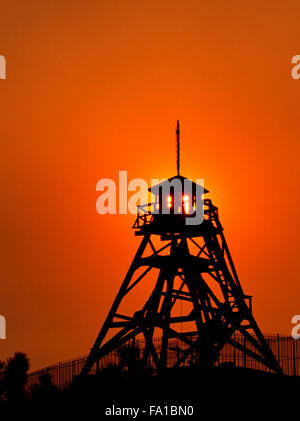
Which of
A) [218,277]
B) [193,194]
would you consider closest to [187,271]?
[218,277]

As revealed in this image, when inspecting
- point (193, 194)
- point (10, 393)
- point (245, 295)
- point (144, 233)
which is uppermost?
point (193, 194)

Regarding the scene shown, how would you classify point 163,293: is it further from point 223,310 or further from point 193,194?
point 193,194

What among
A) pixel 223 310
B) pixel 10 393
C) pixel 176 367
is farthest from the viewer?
pixel 10 393

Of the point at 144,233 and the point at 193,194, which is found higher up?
the point at 193,194

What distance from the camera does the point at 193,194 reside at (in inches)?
1426

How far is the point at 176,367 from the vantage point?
3353cm

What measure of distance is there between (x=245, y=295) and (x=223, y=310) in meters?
2.03

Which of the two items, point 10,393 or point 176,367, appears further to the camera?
point 10,393

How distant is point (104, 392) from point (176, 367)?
15.9ft

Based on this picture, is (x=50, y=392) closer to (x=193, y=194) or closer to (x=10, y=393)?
(x=10, y=393)
